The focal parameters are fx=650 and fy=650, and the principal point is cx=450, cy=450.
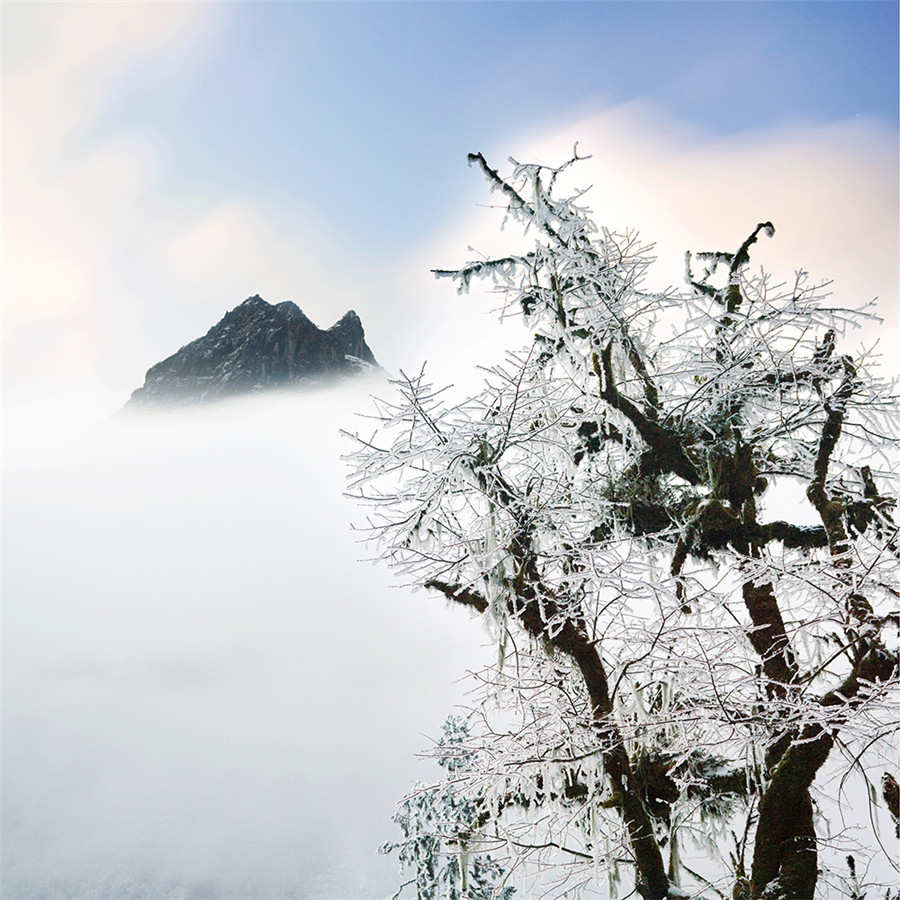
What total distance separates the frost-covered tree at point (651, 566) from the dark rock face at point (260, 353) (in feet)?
432

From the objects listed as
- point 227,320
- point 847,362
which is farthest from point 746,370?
point 227,320

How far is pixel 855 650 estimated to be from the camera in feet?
12.3

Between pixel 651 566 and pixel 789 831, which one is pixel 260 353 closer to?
pixel 651 566

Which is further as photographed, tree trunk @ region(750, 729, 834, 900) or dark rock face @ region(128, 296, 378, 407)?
dark rock face @ region(128, 296, 378, 407)

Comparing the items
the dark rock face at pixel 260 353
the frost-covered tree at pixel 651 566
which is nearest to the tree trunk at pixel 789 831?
the frost-covered tree at pixel 651 566

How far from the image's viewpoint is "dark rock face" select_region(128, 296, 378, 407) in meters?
144


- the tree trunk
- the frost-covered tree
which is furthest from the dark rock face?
the tree trunk

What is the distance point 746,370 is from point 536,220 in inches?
86.7

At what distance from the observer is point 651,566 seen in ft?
13.6

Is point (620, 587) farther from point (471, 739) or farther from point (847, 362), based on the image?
point (847, 362)

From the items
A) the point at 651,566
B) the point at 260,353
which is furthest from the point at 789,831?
the point at 260,353

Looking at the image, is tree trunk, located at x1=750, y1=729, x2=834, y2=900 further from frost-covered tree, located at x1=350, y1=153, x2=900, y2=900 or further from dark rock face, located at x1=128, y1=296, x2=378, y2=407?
dark rock face, located at x1=128, y1=296, x2=378, y2=407

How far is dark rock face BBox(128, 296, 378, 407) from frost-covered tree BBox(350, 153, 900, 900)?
13182 centimetres

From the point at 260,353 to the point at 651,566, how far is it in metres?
154
